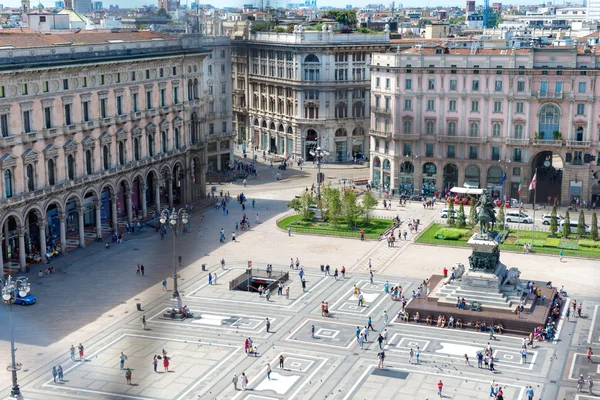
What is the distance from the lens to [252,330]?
55.7 meters

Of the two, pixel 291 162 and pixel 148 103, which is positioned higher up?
pixel 148 103

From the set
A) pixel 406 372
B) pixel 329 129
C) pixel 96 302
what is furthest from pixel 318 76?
pixel 406 372

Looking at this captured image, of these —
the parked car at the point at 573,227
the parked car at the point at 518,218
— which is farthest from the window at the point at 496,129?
the parked car at the point at 573,227

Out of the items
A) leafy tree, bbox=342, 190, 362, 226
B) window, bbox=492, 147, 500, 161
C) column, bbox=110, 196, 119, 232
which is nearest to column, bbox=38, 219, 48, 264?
column, bbox=110, 196, 119, 232

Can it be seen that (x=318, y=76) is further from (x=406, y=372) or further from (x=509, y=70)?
(x=406, y=372)

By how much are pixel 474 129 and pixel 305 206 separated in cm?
2213

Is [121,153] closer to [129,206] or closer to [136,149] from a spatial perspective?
[136,149]

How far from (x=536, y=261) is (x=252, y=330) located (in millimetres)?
27766

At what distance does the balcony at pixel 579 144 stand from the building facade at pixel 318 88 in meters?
35.9

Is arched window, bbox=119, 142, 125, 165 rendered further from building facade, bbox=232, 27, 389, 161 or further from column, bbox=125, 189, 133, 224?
building facade, bbox=232, 27, 389, 161

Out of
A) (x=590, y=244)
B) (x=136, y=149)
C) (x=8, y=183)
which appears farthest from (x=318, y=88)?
(x=8, y=183)

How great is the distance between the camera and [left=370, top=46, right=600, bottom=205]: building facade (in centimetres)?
9094

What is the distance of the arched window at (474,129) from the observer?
3735 inches

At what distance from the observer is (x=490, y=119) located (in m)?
94.1
